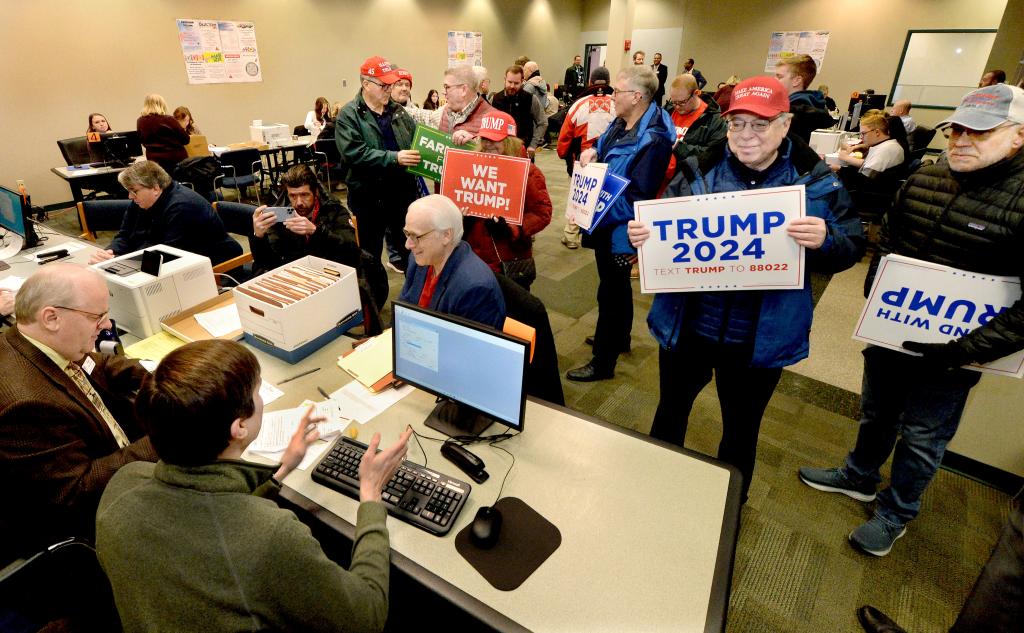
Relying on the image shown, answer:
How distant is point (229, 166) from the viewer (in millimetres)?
6195

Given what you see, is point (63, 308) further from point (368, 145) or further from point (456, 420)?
point (368, 145)

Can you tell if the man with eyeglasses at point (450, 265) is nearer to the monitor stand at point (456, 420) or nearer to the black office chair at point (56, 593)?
the monitor stand at point (456, 420)

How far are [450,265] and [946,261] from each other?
1.70m

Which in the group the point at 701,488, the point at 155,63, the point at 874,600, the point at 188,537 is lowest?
the point at 874,600

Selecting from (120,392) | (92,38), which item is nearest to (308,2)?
(92,38)

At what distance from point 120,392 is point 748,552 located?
2528 mm

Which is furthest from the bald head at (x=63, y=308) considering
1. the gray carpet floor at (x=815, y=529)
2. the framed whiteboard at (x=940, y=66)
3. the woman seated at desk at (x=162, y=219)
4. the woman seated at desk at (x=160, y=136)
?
the framed whiteboard at (x=940, y=66)

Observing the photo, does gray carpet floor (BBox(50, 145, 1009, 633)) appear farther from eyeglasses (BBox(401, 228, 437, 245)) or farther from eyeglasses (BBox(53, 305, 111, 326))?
eyeglasses (BBox(53, 305, 111, 326))

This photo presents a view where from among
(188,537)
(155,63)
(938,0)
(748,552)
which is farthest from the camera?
(938,0)

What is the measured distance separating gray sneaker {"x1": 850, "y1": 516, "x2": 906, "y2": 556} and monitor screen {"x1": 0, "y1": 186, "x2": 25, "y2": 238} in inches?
191

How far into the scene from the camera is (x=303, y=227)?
2932 millimetres

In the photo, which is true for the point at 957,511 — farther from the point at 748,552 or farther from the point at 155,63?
the point at 155,63

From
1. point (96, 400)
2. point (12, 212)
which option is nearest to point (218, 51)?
point (12, 212)

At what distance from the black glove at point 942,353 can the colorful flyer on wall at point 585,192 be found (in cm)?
146
